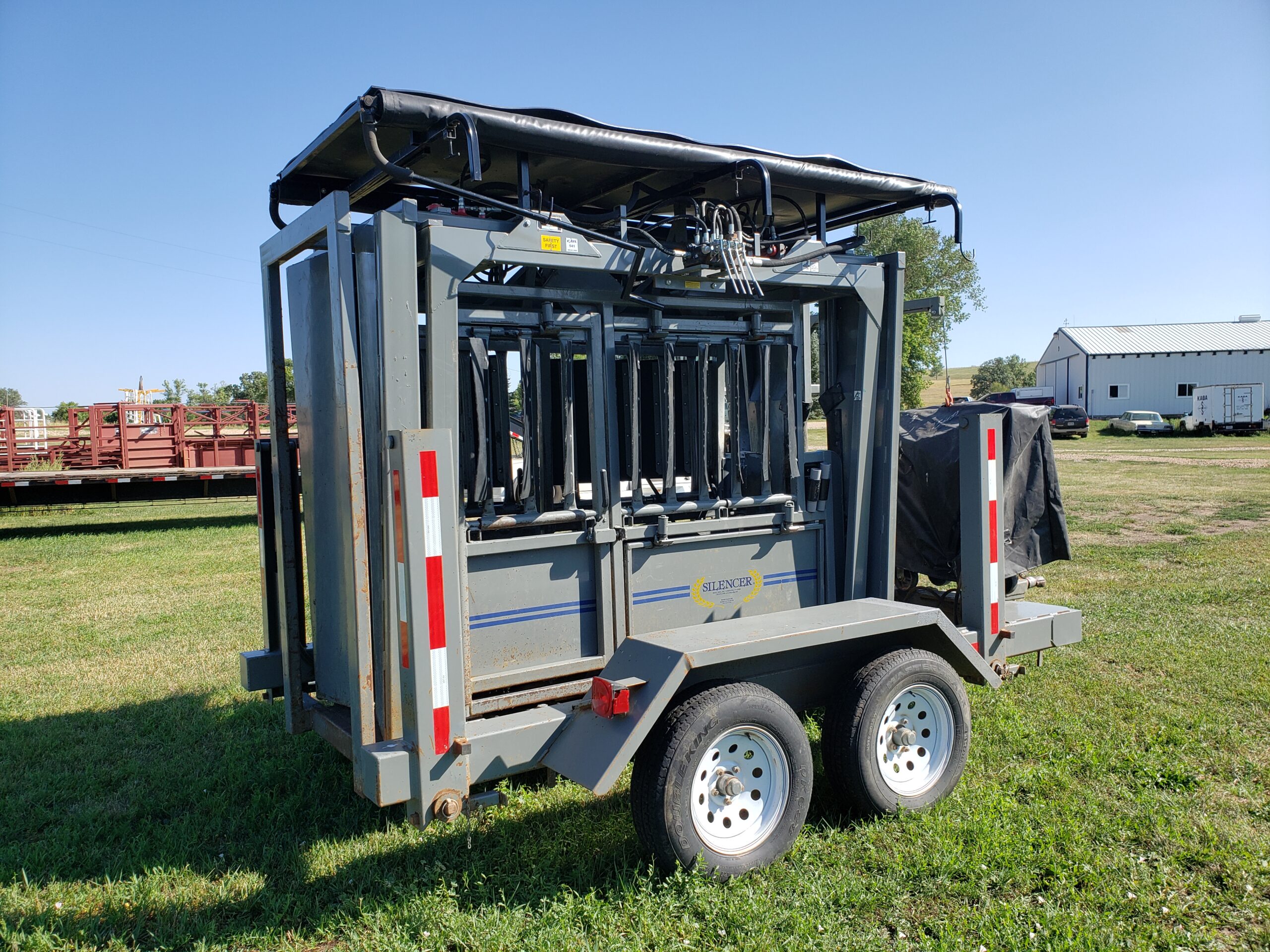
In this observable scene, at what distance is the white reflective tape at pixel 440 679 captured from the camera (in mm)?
3305

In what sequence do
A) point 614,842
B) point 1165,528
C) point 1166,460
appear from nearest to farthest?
point 614,842
point 1165,528
point 1166,460

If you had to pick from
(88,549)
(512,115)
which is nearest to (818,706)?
(512,115)

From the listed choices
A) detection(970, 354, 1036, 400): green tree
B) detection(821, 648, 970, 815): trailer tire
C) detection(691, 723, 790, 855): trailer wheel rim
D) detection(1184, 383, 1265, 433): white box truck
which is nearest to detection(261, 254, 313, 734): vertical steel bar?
detection(691, 723, 790, 855): trailer wheel rim

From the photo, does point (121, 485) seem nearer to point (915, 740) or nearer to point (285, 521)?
point (285, 521)

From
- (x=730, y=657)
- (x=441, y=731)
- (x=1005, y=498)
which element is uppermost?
(x=1005, y=498)

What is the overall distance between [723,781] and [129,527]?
650 inches

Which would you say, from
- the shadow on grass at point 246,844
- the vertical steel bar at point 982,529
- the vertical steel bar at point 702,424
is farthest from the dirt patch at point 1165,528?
the shadow on grass at point 246,844

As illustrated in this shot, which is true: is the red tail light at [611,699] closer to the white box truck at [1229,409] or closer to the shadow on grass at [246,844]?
the shadow on grass at [246,844]

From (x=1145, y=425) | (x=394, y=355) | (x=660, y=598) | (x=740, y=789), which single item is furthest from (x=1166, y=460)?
(x=394, y=355)

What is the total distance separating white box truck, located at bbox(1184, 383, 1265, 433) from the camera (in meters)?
36.9

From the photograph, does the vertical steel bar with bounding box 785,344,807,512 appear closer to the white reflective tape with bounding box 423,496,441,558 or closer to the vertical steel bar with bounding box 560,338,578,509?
the vertical steel bar with bounding box 560,338,578,509

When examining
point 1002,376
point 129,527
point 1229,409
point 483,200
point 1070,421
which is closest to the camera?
point 483,200

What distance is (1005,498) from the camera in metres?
5.42

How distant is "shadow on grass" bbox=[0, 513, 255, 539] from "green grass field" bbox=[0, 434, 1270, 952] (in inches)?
385
